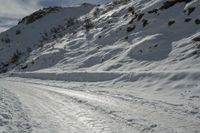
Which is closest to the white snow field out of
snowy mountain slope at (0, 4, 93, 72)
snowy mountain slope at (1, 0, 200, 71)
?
snowy mountain slope at (1, 0, 200, 71)

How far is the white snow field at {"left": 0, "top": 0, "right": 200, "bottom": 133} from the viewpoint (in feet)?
27.0

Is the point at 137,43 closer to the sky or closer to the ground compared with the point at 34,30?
closer to the ground

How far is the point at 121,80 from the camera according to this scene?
17.0m

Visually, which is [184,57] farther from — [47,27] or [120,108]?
[47,27]

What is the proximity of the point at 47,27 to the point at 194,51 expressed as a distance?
1762 inches

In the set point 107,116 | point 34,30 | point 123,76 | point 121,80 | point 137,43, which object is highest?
point 34,30

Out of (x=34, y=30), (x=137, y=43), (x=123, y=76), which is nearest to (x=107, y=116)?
(x=123, y=76)

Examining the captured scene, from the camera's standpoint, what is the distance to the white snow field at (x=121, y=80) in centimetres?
824

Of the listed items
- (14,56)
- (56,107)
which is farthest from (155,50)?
(14,56)

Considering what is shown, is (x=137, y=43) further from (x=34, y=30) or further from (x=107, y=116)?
(x=34, y=30)

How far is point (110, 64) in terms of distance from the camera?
21.7 meters

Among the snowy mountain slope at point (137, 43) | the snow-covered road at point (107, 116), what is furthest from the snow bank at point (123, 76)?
the snow-covered road at point (107, 116)

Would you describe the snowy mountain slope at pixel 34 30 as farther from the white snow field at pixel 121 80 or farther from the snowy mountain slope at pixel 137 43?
the snowy mountain slope at pixel 137 43

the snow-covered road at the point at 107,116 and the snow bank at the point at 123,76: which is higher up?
the snow bank at the point at 123,76
